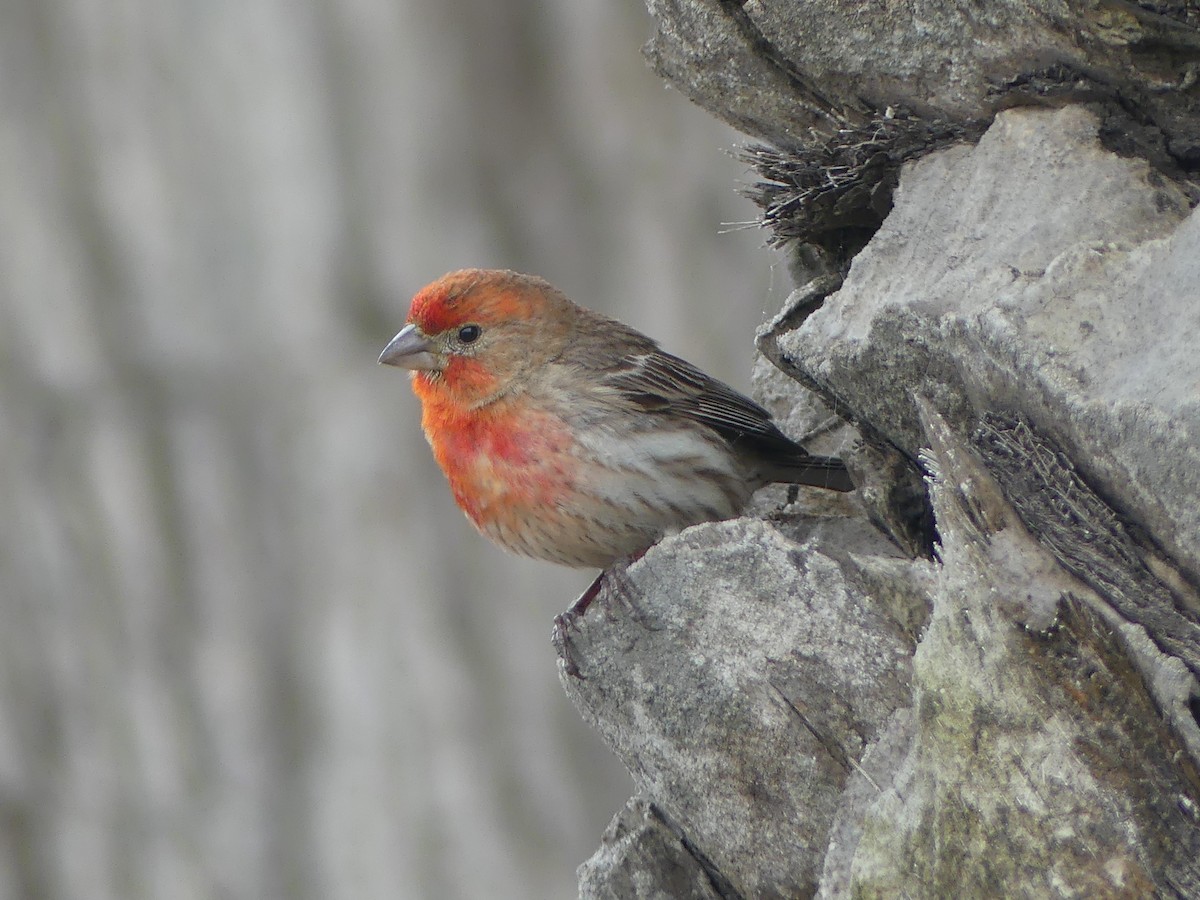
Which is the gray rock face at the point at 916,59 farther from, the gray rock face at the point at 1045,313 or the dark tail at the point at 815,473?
the dark tail at the point at 815,473

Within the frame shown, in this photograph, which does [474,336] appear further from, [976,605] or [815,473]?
[976,605]

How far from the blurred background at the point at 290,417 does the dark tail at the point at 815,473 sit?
13.0 feet

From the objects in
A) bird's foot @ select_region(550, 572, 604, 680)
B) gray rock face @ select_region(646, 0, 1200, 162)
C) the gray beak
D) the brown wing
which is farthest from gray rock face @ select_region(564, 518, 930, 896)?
the gray beak

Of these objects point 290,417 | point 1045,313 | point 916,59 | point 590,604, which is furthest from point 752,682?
point 290,417

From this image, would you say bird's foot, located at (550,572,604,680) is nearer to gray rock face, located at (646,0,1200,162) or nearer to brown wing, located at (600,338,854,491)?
brown wing, located at (600,338,854,491)

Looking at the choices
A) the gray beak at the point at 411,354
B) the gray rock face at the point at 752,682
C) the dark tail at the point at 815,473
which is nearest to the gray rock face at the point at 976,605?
the gray rock face at the point at 752,682

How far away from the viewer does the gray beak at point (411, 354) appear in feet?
18.5

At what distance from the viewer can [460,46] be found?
883cm

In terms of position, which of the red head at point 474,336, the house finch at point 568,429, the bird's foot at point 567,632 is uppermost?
the red head at point 474,336

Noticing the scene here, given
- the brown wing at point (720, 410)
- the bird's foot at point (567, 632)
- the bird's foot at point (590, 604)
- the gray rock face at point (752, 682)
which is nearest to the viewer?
the gray rock face at point (752, 682)

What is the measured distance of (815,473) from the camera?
5293mm

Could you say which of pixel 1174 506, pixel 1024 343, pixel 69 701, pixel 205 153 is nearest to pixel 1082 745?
pixel 1174 506

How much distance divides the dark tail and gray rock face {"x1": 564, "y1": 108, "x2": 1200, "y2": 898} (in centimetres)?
110

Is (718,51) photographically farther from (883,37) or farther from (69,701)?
(69,701)
